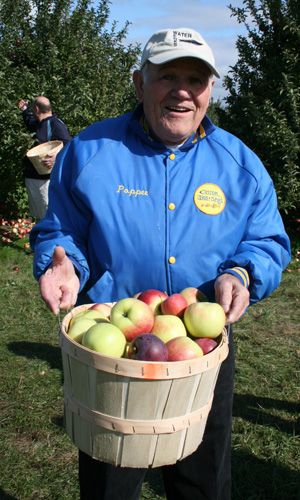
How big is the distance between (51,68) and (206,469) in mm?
8258

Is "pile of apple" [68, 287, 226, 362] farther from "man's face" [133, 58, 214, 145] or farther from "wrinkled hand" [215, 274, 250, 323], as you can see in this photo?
"man's face" [133, 58, 214, 145]

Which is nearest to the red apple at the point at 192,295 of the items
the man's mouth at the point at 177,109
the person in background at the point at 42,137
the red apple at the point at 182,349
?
the red apple at the point at 182,349

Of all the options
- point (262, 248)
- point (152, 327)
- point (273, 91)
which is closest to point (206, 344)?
point (152, 327)

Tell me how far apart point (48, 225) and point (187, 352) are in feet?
2.85

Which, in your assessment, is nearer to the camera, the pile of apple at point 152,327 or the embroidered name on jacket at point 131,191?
the pile of apple at point 152,327

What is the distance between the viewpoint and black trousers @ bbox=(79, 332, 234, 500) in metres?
1.95

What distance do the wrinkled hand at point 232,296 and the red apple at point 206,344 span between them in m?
0.13

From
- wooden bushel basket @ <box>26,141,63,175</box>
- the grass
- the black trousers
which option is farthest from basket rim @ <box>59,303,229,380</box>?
wooden bushel basket @ <box>26,141,63,175</box>

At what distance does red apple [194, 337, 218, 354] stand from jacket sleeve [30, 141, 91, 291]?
603 millimetres

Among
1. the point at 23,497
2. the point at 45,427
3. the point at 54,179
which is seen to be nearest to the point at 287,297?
the point at 45,427

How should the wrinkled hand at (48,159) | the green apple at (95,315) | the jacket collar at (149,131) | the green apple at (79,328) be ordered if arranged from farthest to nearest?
the wrinkled hand at (48,159) → the jacket collar at (149,131) → the green apple at (95,315) → the green apple at (79,328)

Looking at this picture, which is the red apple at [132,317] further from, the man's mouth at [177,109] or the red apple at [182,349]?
the man's mouth at [177,109]

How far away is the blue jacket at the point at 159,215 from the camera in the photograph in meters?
1.96

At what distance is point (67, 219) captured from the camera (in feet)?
6.68
